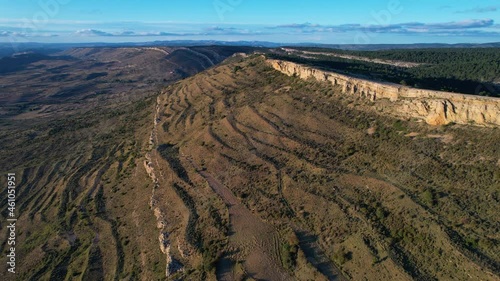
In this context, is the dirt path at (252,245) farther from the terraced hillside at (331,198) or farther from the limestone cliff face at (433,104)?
the limestone cliff face at (433,104)

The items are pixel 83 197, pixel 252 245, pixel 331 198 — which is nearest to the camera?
pixel 252 245

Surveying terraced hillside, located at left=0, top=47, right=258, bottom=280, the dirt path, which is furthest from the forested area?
terraced hillside, located at left=0, top=47, right=258, bottom=280

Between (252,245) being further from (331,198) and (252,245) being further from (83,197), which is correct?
(83,197)

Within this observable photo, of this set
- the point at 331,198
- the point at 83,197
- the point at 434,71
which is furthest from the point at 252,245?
the point at 434,71

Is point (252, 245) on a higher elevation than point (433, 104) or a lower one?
lower

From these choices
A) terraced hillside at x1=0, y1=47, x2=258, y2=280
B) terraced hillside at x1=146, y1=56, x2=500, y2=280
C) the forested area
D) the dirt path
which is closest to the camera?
terraced hillside at x1=146, y1=56, x2=500, y2=280

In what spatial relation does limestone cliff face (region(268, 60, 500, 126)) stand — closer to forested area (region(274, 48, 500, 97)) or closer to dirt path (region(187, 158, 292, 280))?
forested area (region(274, 48, 500, 97))

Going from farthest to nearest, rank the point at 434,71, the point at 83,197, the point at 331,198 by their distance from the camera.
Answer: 1. the point at 434,71
2. the point at 83,197
3. the point at 331,198
